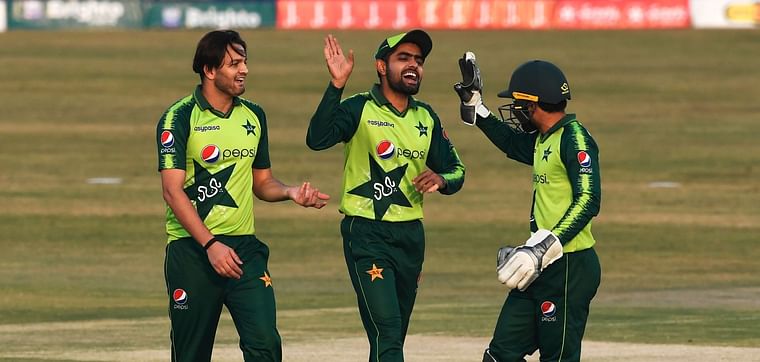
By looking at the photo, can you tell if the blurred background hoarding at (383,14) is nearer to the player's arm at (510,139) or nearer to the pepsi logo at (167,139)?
the player's arm at (510,139)

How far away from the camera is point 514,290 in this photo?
9.53 metres

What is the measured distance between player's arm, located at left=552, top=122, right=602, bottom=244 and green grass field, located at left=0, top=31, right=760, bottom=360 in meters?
4.80

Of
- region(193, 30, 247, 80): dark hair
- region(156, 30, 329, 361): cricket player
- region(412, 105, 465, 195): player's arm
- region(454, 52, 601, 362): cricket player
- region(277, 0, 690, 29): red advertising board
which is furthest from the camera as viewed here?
region(277, 0, 690, 29): red advertising board

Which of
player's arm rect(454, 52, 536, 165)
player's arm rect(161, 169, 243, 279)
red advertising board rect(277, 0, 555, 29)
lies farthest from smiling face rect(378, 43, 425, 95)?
red advertising board rect(277, 0, 555, 29)

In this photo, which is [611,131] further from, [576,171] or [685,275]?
[576,171]

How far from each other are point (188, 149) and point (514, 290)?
1803mm

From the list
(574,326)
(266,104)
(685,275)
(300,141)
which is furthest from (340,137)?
(266,104)

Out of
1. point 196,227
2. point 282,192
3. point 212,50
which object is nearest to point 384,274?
point 282,192

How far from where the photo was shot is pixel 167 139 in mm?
9406

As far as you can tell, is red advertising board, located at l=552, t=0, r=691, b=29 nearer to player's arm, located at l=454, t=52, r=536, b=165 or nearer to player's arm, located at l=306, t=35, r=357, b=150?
player's arm, located at l=454, t=52, r=536, b=165

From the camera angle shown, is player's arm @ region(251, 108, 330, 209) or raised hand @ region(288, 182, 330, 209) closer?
raised hand @ region(288, 182, 330, 209)

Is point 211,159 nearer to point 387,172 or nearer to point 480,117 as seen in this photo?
point 387,172

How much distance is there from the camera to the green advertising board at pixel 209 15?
53531 mm

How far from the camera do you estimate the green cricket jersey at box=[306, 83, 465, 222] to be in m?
10.1
